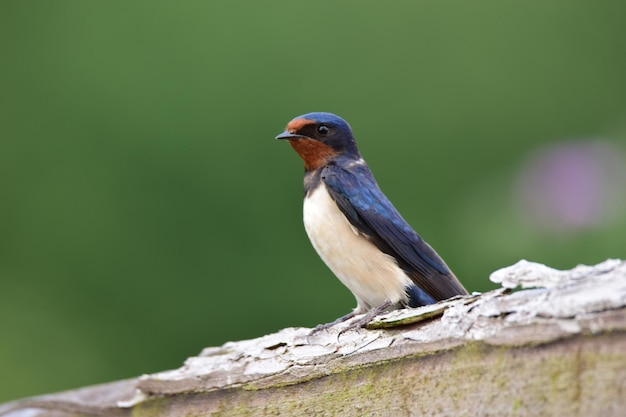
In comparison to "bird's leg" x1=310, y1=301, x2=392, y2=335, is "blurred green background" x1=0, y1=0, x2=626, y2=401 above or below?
above

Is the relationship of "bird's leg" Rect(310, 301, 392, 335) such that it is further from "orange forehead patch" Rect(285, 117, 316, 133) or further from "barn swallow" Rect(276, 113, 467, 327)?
"orange forehead patch" Rect(285, 117, 316, 133)

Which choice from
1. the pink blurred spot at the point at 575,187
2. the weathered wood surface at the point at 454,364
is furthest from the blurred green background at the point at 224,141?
the weathered wood surface at the point at 454,364

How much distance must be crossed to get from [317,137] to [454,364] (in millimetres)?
1680

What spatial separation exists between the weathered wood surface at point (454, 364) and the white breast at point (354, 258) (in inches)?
20.4

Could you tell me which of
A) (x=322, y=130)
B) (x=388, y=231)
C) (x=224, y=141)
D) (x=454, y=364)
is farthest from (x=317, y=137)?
(x=224, y=141)

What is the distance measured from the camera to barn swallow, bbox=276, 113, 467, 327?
273 centimetres

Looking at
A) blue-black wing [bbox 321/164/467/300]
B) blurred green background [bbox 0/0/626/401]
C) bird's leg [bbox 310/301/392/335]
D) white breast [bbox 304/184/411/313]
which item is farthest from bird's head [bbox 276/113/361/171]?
blurred green background [bbox 0/0/626/401]

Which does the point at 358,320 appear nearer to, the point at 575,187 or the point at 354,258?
the point at 354,258

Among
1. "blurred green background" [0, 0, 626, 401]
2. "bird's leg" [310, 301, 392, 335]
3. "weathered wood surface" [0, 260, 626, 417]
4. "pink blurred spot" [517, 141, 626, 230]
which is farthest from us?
"blurred green background" [0, 0, 626, 401]

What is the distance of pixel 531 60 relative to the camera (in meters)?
6.29

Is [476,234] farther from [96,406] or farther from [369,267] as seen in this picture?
[96,406]

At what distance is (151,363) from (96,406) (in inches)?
124

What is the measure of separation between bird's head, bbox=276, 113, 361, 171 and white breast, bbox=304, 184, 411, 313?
0.26 m

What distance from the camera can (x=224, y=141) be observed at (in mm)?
5750
